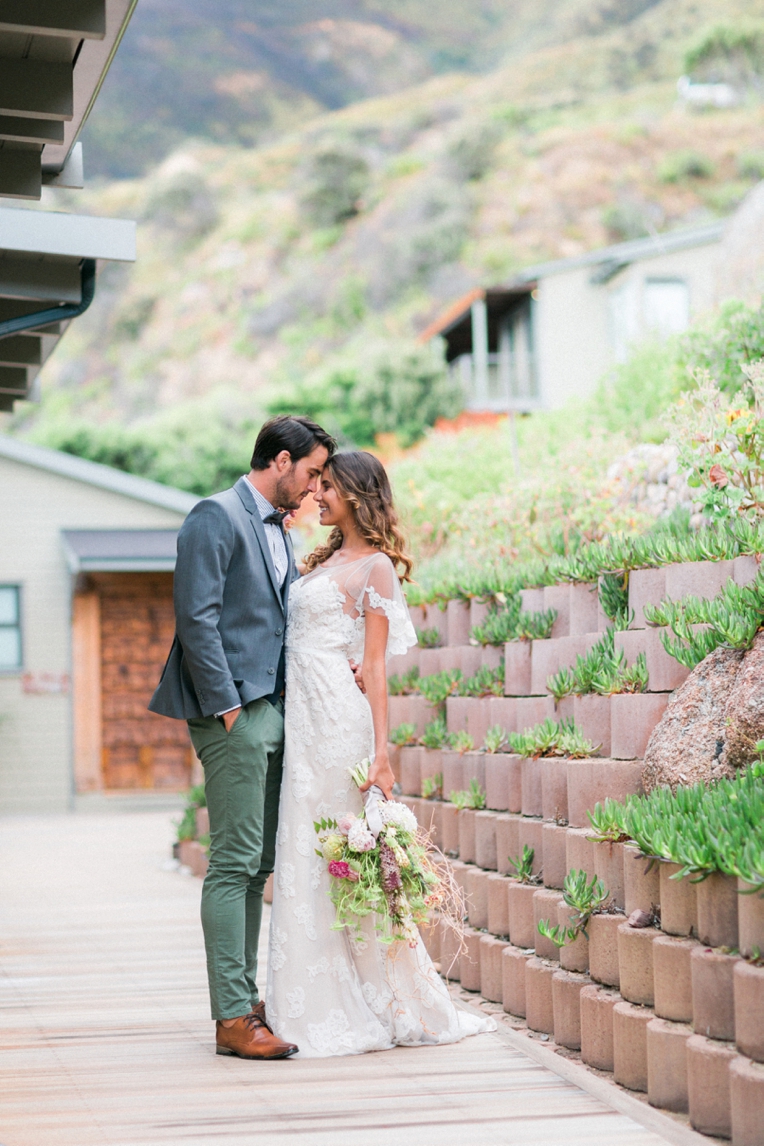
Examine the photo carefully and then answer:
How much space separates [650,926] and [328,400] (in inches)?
1194

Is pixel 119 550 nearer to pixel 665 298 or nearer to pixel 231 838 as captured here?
pixel 665 298

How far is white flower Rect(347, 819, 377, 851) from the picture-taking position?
428 centimetres

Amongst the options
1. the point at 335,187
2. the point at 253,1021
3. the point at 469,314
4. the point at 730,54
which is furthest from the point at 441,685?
the point at 730,54

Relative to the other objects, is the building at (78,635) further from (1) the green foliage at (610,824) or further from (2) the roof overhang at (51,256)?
(1) the green foliage at (610,824)

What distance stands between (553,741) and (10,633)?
12842mm

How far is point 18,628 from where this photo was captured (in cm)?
1683

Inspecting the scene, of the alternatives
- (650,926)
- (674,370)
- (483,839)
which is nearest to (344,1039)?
(650,926)

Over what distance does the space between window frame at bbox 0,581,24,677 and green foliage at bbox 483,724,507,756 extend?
1189cm

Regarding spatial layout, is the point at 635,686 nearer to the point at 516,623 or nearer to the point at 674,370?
the point at 516,623

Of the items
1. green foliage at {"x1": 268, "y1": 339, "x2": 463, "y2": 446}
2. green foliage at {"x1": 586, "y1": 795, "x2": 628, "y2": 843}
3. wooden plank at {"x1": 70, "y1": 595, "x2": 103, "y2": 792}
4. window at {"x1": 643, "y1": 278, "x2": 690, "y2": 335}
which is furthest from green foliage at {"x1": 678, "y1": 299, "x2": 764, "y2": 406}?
green foliage at {"x1": 268, "y1": 339, "x2": 463, "y2": 446}

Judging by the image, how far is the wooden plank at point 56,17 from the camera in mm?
3758

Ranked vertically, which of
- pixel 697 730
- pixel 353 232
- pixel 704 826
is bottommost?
pixel 704 826

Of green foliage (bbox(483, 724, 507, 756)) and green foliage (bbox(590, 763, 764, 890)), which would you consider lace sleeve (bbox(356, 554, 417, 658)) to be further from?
green foliage (bbox(483, 724, 507, 756))

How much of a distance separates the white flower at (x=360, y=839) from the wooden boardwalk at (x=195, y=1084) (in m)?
0.68
